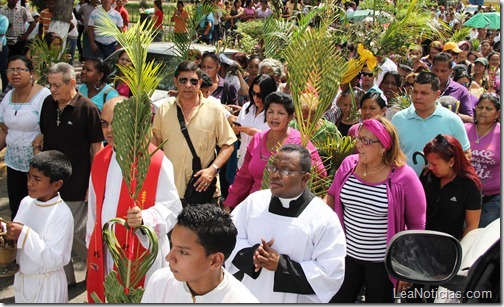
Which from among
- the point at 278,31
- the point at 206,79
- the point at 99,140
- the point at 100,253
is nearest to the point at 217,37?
the point at 278,31

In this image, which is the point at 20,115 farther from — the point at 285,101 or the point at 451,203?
the point at 451,203

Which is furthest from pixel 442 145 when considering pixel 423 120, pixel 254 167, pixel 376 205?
pixel 254 167

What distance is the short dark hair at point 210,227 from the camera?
3.15 m

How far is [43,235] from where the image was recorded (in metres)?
4.88

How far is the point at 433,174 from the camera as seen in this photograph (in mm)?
5211

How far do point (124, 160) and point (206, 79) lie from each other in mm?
3279

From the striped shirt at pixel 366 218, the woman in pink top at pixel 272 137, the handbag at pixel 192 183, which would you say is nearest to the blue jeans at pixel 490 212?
the striped shirt at pixel 366 218

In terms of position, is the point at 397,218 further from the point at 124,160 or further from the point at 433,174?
the point at 124,160

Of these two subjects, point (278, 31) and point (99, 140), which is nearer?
point (99, 140)

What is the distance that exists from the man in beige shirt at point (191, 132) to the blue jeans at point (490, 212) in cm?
225

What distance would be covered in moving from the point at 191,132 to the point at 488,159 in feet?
8.57

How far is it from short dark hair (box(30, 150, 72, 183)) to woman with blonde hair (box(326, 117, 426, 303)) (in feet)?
6.61

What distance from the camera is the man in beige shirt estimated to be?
6.00 meters

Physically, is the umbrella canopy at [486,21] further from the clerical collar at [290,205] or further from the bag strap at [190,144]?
the clerical collar at [290,205]
